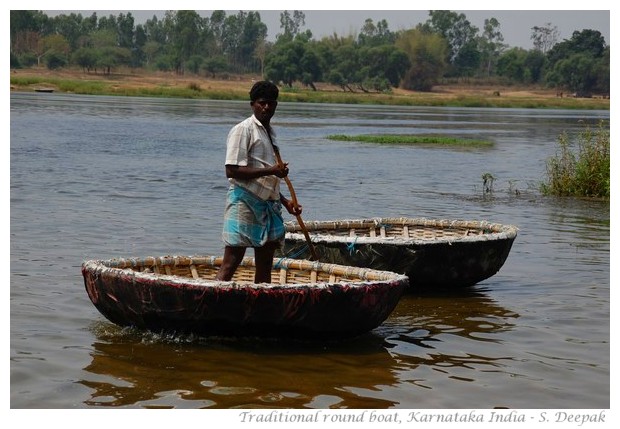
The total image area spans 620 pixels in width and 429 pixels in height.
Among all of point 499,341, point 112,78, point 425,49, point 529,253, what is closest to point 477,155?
point 529,253

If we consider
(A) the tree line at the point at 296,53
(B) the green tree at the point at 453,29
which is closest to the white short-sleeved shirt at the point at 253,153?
(A) the tree line at the point at 296,53

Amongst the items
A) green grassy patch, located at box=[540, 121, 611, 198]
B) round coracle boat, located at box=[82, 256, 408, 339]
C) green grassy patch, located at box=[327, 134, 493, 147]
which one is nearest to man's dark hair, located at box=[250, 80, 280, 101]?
round coracle boat, located at box=[82, 256, 408, 339]

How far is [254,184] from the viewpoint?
20.7 ft

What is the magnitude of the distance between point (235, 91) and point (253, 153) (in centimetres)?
6411

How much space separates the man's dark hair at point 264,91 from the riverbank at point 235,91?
5670cm

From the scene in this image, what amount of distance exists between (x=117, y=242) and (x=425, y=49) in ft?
301

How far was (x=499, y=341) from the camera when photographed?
692cm

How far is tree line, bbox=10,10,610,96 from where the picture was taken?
280ft

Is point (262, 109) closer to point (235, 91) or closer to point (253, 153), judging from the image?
point (253, 153)

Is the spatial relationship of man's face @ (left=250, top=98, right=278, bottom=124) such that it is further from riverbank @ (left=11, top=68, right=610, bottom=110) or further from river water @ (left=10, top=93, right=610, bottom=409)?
riverbank @ (left=11, top=68, right=610, bottom=110)

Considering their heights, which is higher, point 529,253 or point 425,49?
point 425,49

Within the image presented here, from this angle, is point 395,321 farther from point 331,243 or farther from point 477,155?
point 477,155
